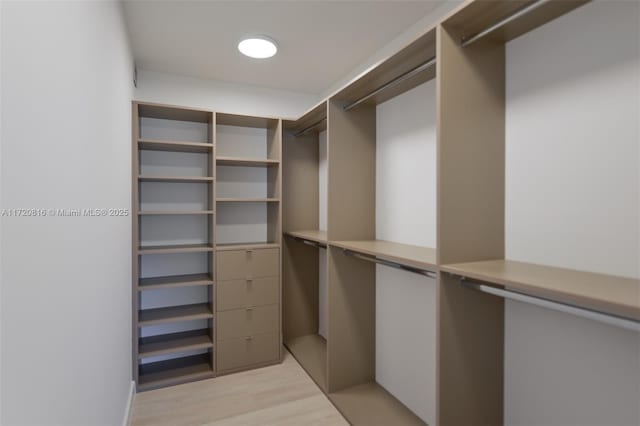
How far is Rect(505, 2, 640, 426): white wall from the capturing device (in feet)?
3.74

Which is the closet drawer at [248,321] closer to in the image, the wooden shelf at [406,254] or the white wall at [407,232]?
the white wall at [407,232]

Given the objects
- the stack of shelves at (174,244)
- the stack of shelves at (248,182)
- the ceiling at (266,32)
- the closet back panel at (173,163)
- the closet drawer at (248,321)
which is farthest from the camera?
the stack of shelves at (248,182)

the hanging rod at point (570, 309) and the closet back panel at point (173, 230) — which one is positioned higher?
the closet back panel at point (173, 230)

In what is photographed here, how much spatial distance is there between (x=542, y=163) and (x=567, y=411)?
101 centimetres

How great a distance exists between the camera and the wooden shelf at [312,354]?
2.68 metres

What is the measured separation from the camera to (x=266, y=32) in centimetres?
231

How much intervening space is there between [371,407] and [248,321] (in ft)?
4.05

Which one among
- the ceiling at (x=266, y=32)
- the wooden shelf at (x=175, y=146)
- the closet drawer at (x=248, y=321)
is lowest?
the closet drawer at (x=248, y=321)

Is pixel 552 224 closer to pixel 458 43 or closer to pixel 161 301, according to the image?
pixel 458 43

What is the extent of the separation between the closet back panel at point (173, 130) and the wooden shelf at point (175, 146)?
118 mm

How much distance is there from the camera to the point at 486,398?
1538 mm

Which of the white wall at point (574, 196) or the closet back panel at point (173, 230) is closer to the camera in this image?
the white wall at point (574, 196)

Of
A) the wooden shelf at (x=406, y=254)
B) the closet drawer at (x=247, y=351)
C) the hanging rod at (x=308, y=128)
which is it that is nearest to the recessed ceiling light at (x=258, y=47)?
the hanging rod at (x=308, y=128)

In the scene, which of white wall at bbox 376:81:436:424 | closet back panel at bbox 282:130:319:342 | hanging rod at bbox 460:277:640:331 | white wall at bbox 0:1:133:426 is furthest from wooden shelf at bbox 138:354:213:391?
hanging rod at bbox 460:277:640:331
